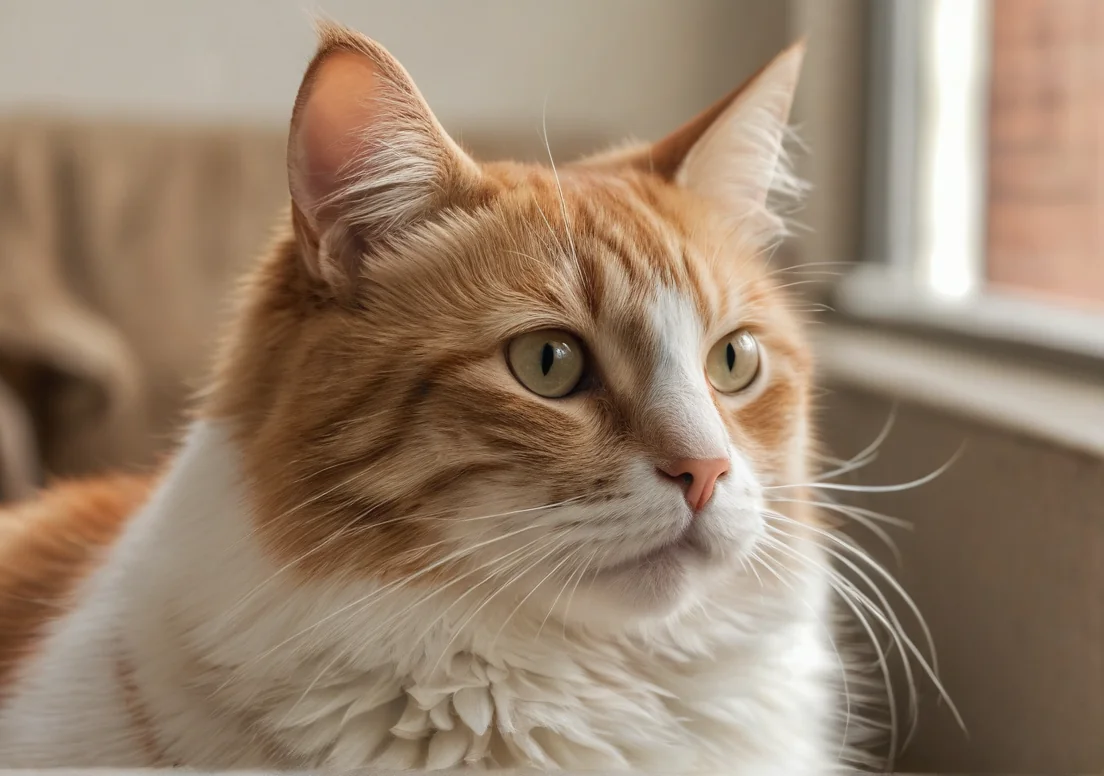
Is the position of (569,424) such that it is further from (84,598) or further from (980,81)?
(980,81)

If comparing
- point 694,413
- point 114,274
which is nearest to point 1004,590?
point 694,413

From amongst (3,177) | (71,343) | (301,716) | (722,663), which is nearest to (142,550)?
(301,716)

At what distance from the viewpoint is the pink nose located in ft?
2.68

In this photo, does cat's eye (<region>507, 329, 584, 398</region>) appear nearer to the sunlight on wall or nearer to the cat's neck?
the cat's neck

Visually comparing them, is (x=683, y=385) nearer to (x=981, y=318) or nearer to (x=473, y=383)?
(x=473, y=383)

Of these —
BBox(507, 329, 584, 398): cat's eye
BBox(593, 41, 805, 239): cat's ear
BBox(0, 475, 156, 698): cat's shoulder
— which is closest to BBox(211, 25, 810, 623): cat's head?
BBox(507, 329, 584, 398): cat's eye

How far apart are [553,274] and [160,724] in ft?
1.72

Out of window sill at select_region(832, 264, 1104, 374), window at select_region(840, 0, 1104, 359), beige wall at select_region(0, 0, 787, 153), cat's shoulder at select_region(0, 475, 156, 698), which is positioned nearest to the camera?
cat's shoulder at select_region(0, 475, 156, 698)

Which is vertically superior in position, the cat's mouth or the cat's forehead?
the cat's forehead

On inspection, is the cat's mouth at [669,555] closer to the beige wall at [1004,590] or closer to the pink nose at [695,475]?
the pink nose at [695,475]

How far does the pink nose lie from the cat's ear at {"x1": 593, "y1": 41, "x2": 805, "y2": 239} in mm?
402

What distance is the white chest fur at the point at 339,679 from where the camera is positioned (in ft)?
2.74

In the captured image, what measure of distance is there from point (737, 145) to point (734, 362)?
10.6 inches

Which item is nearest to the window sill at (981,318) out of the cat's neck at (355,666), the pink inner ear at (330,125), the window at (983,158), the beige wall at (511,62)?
the window at (983,158)
